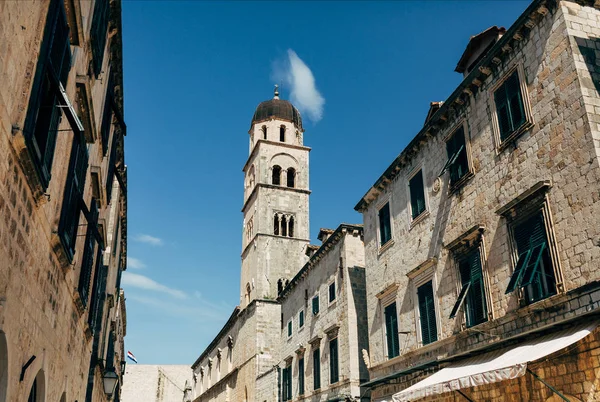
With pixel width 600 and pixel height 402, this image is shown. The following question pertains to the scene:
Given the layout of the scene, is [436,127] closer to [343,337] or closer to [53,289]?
[343,337]

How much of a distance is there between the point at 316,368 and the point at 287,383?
14.4 feet

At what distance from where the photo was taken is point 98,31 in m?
9.70

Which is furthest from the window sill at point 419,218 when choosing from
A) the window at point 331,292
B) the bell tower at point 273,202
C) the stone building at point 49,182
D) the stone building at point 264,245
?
the bell tower at point 273,202

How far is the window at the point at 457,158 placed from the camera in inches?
525

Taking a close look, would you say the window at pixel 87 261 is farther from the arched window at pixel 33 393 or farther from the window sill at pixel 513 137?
the window sill at pixel 513 137

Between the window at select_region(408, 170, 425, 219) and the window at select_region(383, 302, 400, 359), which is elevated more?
the window at select_region(408, 170, 425, 219)

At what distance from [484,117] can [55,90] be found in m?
9.69

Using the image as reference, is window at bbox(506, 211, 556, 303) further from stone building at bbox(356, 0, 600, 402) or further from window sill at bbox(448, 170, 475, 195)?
window sill at bbox(448, 170, 475, 195)

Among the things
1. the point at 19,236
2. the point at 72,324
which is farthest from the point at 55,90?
the point at 72,324

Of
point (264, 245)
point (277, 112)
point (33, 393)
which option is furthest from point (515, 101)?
point (277, 112)

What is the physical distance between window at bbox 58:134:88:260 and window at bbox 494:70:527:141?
8.72 metres

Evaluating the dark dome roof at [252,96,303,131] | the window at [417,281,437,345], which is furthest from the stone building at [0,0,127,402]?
the dark dome roof at [252,96,303,131]

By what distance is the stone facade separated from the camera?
67188mm

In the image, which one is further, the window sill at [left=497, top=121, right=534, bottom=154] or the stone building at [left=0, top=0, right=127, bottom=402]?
the window sill at [left=497, top=121, right=534, bottom=154]
